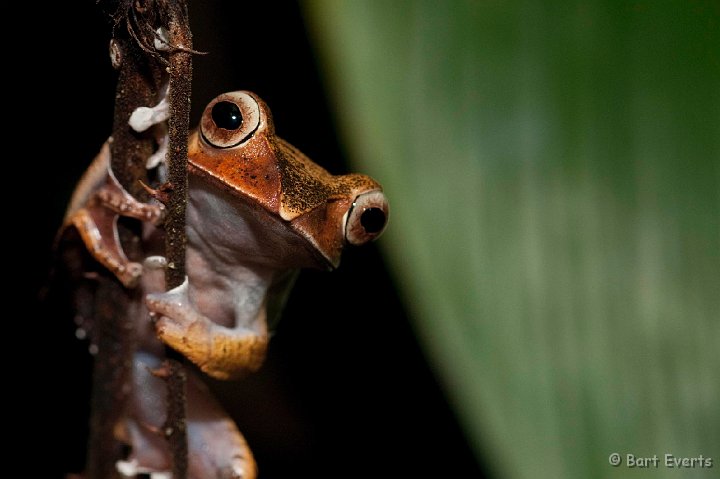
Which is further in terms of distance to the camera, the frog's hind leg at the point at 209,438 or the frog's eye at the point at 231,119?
the frog's hind leg at the point at 209,438

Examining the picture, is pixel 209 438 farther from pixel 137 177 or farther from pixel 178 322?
pixel 137 177

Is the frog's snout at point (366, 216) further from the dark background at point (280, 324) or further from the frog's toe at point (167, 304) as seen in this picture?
the dark background at point (280, 324)

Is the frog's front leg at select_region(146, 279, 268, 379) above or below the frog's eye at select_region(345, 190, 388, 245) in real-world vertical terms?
below

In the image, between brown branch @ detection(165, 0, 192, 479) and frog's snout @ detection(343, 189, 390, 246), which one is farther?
frog's snout @ detection(343, 189, 390, 246)

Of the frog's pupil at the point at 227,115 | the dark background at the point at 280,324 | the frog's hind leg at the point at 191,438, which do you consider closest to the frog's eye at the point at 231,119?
the frog's pupil at the point at 227,115

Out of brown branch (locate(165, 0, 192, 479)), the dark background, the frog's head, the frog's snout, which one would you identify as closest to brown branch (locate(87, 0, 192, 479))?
brown branch (locate(165, 0, 192, 479))

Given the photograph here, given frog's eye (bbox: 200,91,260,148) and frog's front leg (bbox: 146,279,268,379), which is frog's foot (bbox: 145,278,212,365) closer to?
frog's front leg (bbox: 146,279,268,379)

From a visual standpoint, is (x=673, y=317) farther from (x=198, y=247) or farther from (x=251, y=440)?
(x=251, y=440)

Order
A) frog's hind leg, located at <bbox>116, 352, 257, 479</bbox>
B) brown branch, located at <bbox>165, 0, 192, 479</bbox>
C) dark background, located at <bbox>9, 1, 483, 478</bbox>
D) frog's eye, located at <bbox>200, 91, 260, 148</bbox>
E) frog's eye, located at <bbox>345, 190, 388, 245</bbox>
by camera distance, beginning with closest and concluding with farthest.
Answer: brown branch, located at <bbox>165, 0, 192, 479</bbox> → frog's eye, located at <bbox>200, 91, 260, 148</bbox> → frog's eye, located at <bbox>345, 190, 388, 245</bbox> → frog's hind leg, located at <bbox>116, 352, 257, 479</bbox> → dark background, located at <bbox>9, 1, 483, 478</bbox>
